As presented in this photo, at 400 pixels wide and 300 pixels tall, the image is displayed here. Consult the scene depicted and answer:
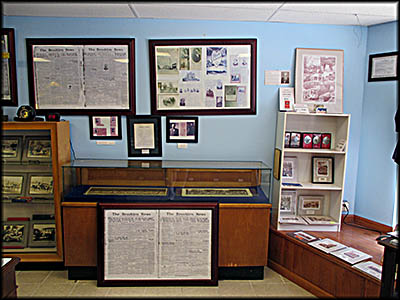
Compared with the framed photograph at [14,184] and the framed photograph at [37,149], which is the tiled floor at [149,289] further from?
the framed photograph at [37,149]

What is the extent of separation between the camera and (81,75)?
303cm

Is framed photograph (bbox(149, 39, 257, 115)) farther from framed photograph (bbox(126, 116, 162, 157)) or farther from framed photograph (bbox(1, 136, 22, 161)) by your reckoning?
framed photograph (bbox(1, 136, 22, 161))

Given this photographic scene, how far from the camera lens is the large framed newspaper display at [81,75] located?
9.86 ft

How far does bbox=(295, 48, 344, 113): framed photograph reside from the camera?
3.08 meters

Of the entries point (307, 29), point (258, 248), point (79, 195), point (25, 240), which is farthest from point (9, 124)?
point (307, 29)

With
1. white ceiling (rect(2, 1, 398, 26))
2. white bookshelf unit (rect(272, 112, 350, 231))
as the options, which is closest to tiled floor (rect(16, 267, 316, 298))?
white bookshelf unit (rect(272, 112, 350, 231))

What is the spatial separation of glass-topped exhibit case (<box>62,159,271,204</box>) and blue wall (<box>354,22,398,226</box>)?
4.27 ft

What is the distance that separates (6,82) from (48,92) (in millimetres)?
444

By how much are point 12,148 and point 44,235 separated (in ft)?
3.08

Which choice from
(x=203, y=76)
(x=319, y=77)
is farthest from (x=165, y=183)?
(x=319, y=77)

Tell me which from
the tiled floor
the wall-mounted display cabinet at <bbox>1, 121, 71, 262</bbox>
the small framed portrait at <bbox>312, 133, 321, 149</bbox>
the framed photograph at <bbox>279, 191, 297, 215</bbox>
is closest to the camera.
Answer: the tiled floor

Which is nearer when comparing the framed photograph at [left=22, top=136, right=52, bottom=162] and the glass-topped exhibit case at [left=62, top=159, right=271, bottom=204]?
the glass-topped exhibit case at [left=62, top=159, right=271, bottom=204]

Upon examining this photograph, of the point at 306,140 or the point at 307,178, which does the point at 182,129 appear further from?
the point at 307,178

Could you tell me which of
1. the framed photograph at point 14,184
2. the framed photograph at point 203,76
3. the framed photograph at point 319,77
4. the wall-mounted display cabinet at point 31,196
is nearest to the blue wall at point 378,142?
the framed photograph at point 319,77
